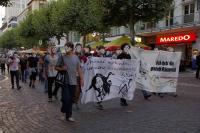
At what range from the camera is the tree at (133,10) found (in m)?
33.9

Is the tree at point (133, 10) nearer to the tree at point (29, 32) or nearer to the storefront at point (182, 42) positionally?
the storefront at point (182, 42)

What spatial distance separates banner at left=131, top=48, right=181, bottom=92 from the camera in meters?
14.1

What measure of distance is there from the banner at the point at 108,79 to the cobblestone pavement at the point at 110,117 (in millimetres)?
368

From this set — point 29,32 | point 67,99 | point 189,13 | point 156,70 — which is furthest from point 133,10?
point 29,32

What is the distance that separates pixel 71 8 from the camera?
149ft

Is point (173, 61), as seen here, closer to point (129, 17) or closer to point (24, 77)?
point (24, 77)

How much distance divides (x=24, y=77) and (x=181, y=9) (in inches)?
890

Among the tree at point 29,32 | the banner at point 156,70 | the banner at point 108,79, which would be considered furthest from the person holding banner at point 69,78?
the tree at point 29,32

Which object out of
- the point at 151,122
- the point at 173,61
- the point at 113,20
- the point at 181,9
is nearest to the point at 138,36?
the point at 181,9

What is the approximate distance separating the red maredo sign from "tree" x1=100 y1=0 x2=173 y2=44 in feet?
20.8

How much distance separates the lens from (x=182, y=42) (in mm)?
41719

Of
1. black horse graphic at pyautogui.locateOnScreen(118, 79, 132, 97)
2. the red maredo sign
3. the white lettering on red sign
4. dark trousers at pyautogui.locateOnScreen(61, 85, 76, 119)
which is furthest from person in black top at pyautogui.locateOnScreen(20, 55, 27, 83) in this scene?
the white lettering on red sign

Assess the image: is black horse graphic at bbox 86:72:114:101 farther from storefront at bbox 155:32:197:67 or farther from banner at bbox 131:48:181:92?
storefront at bbox 155:32:197:67

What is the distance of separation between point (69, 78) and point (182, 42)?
108 ft
